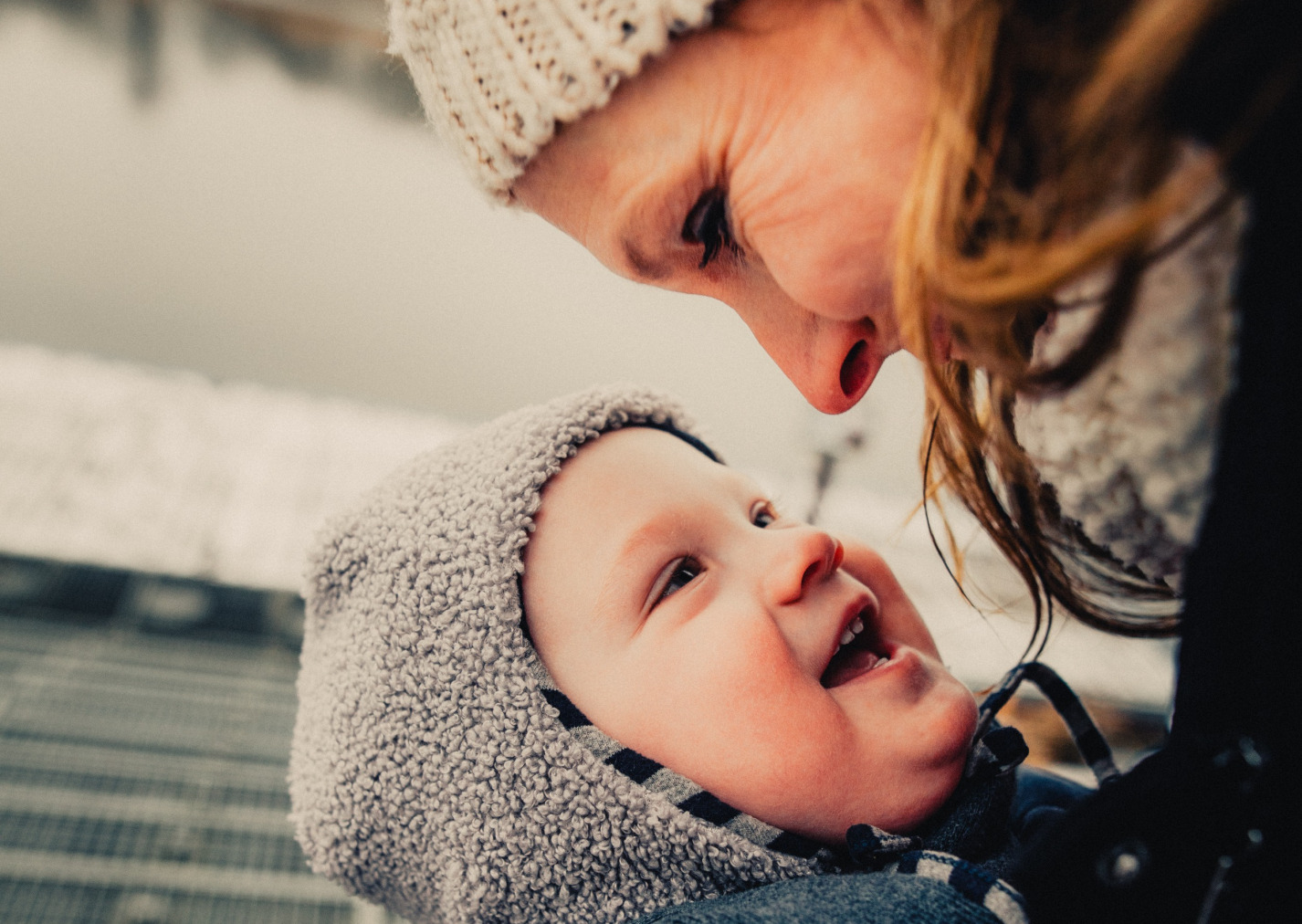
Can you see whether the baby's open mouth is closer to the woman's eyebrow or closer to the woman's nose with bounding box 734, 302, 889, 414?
the woman's nose with bounding box 734, 302, 889, 414

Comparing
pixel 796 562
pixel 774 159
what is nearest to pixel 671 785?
pixel 796 562

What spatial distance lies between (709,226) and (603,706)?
1.27 feet

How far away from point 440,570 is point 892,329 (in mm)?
423

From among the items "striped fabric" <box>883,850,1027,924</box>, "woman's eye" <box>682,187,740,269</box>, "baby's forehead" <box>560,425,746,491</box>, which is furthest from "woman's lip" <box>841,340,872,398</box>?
"striped fabric" <box>883,850,1027,924</box>

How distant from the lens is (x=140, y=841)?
1.21m

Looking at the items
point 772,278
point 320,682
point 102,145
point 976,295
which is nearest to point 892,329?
point 772,278

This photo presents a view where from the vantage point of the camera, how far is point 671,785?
2.07 ft

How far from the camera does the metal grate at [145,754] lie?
115 centimetres

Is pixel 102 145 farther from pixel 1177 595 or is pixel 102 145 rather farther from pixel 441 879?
pixel 1177 595

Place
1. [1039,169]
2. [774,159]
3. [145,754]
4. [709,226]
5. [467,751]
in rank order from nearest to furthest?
1. [1039,169]
2. [774,159]
3. [709,226]
4. [467,751]
5. [145,754]

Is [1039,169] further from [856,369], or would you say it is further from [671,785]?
[671,785]

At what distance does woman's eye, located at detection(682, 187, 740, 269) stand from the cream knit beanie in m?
0.10

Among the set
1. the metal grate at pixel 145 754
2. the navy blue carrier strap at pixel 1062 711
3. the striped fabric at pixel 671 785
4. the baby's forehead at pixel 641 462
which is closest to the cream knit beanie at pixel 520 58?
the baby's forehead at pixel 641 462

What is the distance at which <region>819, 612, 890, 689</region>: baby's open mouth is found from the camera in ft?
2.28
